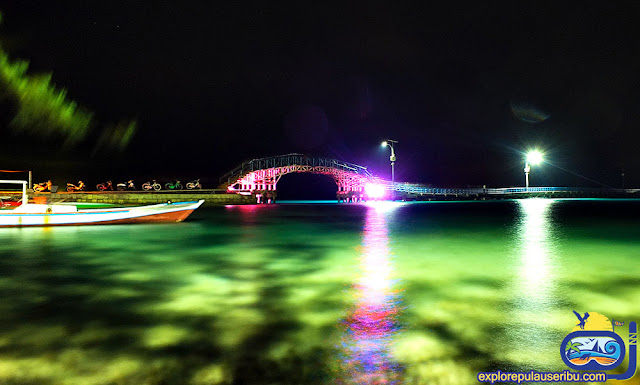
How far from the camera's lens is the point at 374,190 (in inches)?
3538

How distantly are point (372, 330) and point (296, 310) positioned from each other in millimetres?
1937

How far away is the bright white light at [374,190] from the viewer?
87.5 m

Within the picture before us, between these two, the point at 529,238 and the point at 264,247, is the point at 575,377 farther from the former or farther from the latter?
the point at 529,238

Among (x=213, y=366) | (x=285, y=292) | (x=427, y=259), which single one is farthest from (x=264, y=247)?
(x=213, y=366)

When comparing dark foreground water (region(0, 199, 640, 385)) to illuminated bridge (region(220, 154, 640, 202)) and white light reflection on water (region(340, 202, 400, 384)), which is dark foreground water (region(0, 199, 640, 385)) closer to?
white light reflection on water (region(340, 202, 400, 384))

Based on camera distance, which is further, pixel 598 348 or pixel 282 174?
pixel 282 174

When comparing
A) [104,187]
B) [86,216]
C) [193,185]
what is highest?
[193,185]

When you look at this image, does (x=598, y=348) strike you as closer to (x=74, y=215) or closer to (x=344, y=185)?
(x=74, y=215)

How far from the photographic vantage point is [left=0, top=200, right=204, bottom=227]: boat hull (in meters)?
30.3

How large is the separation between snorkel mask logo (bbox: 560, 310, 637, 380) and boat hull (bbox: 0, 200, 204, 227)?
3081 cm

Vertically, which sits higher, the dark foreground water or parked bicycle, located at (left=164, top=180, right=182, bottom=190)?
parked bicycle, located at (left=164, top=180, right=182, bottom=190)

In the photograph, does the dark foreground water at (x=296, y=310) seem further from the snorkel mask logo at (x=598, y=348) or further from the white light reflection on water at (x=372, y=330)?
the snorkel mask logo at (x=598, y=348)

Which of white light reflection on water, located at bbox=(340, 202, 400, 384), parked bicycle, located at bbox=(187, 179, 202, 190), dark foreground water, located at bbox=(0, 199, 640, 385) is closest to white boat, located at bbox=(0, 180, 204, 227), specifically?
dark foreground water, located at bbox=(0, 199, 640, 385)

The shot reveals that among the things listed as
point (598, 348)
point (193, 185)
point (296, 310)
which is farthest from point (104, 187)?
point (598, 348)
